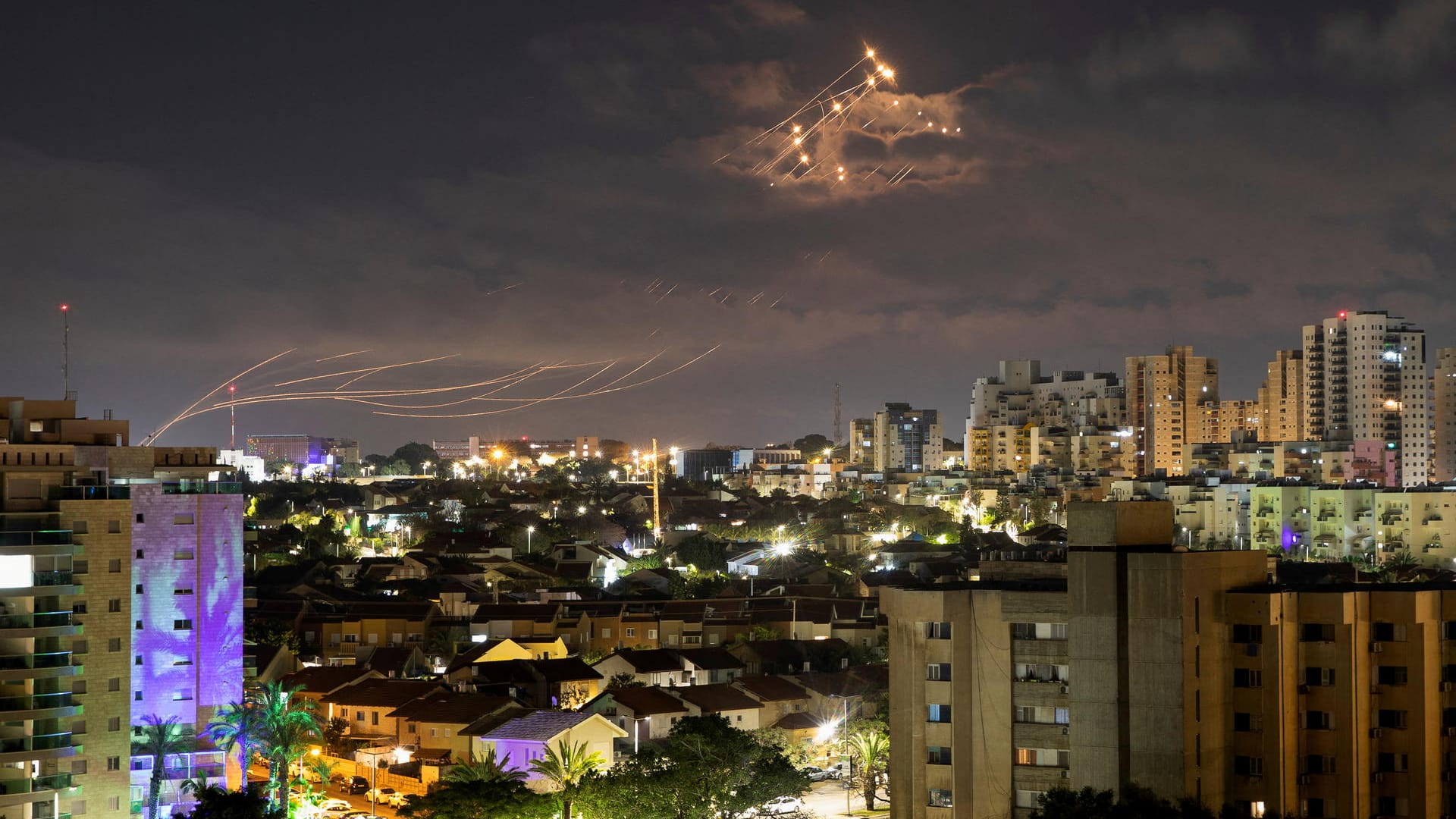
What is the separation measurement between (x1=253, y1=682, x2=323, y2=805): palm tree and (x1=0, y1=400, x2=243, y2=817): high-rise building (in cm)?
150

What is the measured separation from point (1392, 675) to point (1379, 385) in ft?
220

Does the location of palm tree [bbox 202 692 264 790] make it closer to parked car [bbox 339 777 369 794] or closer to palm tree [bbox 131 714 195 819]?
palm tree [bbox 131 714 195 819]

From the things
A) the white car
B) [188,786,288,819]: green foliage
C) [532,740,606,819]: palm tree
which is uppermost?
[188,786,288,819]: green foliage

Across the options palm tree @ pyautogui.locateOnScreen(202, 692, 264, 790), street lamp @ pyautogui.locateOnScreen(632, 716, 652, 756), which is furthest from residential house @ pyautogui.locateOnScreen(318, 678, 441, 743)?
street lamp @ pyautogui.locateOnScreen(632, 716, 652, 756)

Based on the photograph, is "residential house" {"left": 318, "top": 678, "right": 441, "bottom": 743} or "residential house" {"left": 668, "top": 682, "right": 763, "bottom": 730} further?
"residential house" {"left": 668, "top": 682, "right": 763, "bottom": 730}

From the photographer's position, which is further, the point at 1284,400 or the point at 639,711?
the point at 1284,400

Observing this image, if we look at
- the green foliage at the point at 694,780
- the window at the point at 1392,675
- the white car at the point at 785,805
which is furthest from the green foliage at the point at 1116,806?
the white car at the point at 785,805

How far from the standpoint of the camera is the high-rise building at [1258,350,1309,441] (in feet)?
285

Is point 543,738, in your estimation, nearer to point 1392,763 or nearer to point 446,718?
point 446,718

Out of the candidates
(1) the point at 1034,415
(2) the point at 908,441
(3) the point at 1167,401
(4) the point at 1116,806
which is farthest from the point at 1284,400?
(4) the point at 1116,806

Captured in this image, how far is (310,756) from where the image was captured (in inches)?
1021

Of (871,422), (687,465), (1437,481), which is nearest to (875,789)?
(1437,481)

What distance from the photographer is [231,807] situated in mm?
17984

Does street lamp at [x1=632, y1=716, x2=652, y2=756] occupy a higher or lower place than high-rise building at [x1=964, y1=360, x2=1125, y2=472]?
lower
